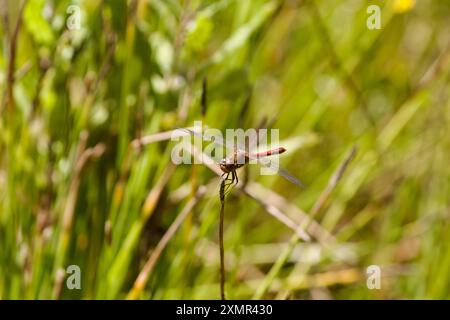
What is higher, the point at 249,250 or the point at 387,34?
the point at 387,34

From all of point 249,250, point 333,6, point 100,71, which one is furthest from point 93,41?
point 333,6

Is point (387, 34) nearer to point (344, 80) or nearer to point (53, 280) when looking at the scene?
point (344, 80)

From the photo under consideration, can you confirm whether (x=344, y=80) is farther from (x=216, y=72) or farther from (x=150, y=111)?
(x=150, y=111)

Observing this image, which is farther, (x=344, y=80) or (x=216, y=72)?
(x=344, y=80)
